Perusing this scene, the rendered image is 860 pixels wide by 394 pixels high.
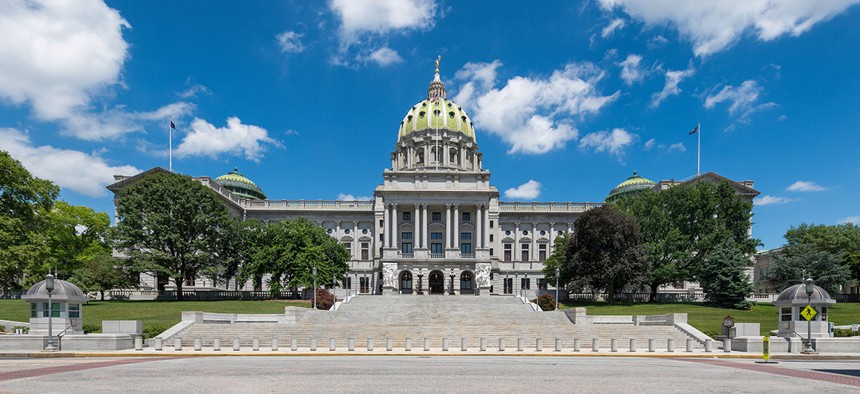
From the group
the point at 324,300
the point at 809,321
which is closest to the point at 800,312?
the point at 809,321

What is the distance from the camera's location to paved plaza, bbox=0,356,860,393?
1509 cm

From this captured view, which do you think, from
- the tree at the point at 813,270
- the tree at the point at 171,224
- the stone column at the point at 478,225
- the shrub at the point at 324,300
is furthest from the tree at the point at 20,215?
the tree at the point at 813,270

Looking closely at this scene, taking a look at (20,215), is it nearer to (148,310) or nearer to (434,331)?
(148,310)

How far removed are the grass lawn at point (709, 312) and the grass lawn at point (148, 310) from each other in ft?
91.4

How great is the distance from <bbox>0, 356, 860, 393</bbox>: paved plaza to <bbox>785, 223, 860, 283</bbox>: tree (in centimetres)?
4523

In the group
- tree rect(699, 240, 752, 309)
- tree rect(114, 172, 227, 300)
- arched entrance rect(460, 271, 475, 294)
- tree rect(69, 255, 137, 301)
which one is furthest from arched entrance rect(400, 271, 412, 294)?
tree rect(699, 240, 752, 309)

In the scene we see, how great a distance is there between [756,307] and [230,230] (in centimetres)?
5323

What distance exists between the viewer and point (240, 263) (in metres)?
61.5

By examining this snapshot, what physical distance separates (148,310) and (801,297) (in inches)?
1759

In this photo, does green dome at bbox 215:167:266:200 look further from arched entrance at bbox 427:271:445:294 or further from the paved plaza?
the paved plaza

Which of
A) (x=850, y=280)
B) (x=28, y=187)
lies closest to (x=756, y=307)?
(x=850, y=280)

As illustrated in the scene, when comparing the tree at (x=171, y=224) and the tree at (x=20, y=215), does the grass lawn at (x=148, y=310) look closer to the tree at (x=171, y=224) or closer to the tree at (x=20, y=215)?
the tree at (x=20, y=215)

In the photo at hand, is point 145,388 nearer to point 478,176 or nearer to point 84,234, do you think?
point 84,234

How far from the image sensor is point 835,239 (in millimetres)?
64625
